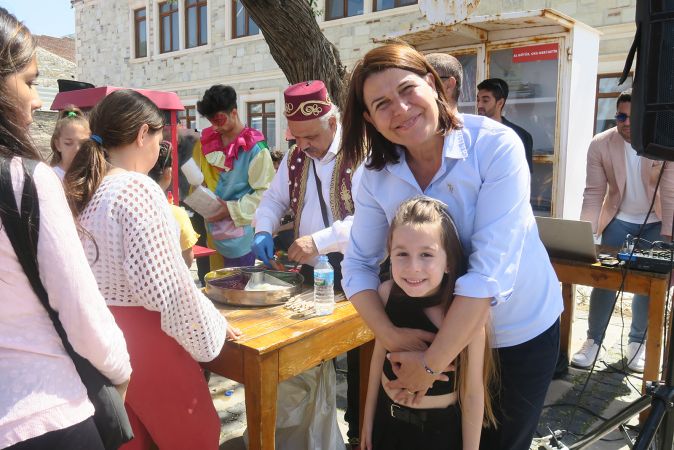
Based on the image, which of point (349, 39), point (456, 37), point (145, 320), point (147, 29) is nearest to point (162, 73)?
point (147, 29)

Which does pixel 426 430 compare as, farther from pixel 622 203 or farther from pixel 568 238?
pixel 622 203

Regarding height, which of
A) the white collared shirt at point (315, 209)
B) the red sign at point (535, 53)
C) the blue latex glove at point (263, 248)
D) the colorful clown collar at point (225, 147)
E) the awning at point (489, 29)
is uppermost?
the awning at point (489, 29)

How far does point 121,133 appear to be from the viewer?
5.84 feet

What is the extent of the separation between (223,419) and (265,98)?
12.0 metres

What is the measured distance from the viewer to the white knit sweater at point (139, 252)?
154cm

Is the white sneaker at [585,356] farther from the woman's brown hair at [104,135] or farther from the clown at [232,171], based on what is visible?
the woman's brown hair at [104,135]

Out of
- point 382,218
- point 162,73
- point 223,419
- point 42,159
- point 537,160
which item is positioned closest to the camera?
point 42,159

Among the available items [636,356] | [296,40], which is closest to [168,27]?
[296,40]

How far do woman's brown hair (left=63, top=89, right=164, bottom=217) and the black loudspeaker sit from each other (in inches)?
65.0

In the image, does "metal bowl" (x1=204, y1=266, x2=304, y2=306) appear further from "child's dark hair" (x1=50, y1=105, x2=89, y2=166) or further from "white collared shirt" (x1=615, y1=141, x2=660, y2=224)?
"white collared shirt" (x1=615, y1=141, x2=660, y2=224)

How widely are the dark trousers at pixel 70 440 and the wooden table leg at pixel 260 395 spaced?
2.22 ft

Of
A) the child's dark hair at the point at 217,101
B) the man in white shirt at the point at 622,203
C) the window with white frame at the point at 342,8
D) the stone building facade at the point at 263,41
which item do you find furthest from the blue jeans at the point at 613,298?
the window with white frame at the point at 342,8

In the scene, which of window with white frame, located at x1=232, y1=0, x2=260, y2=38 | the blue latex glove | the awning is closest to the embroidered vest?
the blue latex glove

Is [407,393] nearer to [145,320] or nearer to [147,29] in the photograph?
[145,320]
